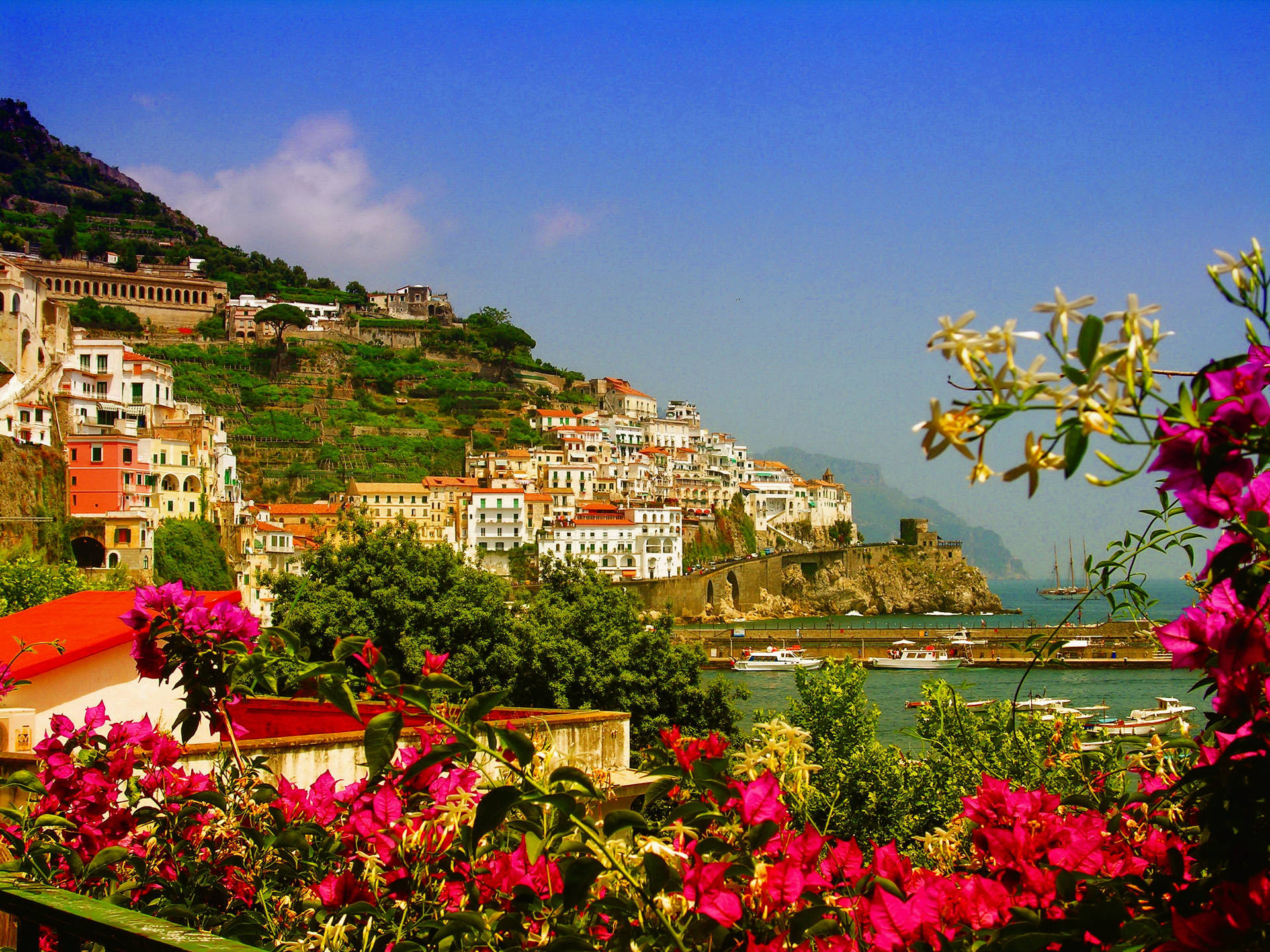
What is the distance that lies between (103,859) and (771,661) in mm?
40216

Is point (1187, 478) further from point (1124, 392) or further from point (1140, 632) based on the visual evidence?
point (1140, 632)

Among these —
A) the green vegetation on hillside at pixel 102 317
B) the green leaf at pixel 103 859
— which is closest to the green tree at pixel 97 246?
the green vegetation on hillside at pixel 102 317

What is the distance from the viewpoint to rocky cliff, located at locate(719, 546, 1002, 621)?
7119 cm

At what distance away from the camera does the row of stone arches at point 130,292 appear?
263 ft

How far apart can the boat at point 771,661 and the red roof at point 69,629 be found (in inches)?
1295

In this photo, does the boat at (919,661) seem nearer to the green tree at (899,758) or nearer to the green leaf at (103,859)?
the green tree at (899,758)

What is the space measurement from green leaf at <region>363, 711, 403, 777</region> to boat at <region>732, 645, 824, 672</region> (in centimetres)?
3817

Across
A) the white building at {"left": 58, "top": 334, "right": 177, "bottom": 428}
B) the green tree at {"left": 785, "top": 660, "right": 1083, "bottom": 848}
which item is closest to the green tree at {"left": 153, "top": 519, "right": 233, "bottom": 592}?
the white building at {"left": 58, "top": 334, "right": 177, "bottom": 428}

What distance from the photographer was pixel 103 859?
209 centimetres

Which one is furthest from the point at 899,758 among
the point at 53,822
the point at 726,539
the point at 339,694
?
the point at 726,539

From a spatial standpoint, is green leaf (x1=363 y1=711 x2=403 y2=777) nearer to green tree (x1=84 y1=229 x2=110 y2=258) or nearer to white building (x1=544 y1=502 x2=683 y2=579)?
white building (x1=544 y1=502 x2=683 y2=579)

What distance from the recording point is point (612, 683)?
1482cm

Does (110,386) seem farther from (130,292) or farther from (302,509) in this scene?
(130,292)

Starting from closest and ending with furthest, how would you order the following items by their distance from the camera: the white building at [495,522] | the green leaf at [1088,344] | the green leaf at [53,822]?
the green leaf at [1088,344] < the green leaf at [53,822] < the white building at [495,522]
